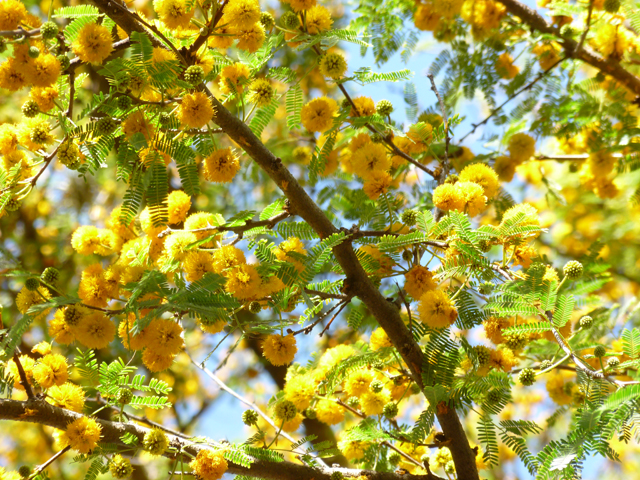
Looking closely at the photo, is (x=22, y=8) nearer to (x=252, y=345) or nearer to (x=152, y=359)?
(x=152, y=359)

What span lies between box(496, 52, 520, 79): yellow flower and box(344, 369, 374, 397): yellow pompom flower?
2851 mm

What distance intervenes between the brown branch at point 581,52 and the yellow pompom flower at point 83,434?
4043 millimetres

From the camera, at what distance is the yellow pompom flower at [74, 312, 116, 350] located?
8.82 feet

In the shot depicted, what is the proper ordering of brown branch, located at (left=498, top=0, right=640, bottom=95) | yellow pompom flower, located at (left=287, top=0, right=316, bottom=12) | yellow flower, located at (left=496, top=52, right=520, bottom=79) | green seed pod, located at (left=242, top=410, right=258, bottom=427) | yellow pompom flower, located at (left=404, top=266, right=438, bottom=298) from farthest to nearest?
yellow flower, located at (left=496, top=52, right=520, bottom=79) < brown branch, located at (left=498, top=0, right=640, bottom=95) < green seed pod, located at (left=242, top=410, right=258, bottom=427) < yellow pompom flower, located at (left=287, top=0, right=316, bottom=12) < yellow pompom flower, located at (left=404, top=266, right=438, bottom=298)

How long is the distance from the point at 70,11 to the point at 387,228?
207 centimetres

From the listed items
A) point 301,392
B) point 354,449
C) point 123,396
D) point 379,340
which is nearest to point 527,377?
point 379,340

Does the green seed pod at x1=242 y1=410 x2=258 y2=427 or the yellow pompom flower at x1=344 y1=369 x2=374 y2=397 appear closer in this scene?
the yellow pompom flower at x1=344 y1=369 x2=374 y2=397

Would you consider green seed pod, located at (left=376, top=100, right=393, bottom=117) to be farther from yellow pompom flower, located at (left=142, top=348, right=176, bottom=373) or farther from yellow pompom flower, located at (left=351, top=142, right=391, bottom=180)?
yellow pompom flower, located at (left=142, top=348, right=176, bottom=373)

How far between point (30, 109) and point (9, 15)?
1.61ft

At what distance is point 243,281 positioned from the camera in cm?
250

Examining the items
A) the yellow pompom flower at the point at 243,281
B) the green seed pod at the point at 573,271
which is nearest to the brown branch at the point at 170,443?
the yellow pompom flower at the point at 243,281

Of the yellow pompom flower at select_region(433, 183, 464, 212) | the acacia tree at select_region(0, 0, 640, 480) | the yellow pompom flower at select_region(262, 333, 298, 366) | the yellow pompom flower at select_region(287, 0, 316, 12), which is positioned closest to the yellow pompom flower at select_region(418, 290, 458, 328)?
the acacia tree at select_region(0, 0, 640, 480)

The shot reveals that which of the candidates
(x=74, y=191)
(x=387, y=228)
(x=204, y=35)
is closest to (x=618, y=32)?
(x=387, y=228)

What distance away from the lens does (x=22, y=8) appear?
8.51ft
